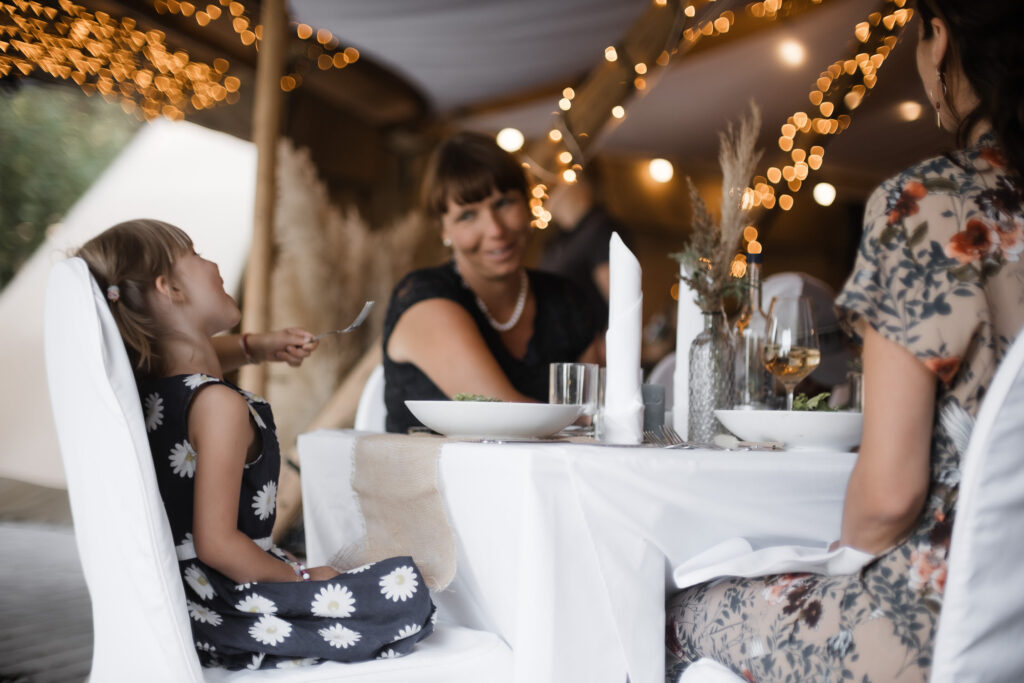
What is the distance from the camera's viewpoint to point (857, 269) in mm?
1002

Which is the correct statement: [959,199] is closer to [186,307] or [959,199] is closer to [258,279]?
[186,307]

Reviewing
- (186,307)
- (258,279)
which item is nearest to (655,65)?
(258,279)

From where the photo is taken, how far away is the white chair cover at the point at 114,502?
999 millimetres

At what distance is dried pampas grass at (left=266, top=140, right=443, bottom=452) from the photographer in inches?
149

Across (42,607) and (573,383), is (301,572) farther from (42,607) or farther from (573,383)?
(42,607)

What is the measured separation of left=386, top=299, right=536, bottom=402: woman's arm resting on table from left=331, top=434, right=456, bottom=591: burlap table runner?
472 mm

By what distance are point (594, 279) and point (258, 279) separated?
1769 mm

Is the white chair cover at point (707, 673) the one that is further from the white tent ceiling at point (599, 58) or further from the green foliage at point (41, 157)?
the white tent ceiling at point (599, 58)

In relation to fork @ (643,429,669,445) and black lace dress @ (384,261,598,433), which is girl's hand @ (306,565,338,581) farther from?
black lace dress @ (384,261,598,433)

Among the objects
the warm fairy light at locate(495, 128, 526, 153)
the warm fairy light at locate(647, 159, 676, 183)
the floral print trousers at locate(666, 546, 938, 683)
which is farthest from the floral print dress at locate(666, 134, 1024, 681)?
the warm fairy light at locate(647, 159, 676, 183)

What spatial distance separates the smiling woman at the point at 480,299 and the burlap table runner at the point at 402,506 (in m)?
0.55

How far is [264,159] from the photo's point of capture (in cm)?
376

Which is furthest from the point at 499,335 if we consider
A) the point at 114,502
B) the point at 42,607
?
the point at 114,502

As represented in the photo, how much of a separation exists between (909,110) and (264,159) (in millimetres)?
4334
